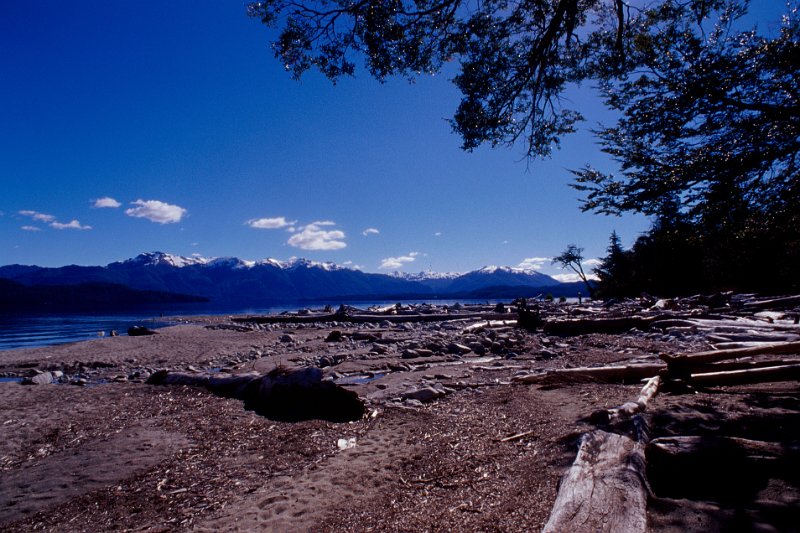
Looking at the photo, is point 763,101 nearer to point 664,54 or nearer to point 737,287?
point 664,54

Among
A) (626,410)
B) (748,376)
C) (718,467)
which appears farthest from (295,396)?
(748,376)

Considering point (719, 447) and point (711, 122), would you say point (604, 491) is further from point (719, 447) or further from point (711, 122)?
point (711, 122)

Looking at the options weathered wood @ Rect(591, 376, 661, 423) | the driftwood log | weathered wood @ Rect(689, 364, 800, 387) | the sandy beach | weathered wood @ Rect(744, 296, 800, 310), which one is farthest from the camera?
weathered wood @ Rect(744, 296, 800, 310)

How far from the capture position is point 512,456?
4422 millimetres

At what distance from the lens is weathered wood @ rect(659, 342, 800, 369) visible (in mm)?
6410

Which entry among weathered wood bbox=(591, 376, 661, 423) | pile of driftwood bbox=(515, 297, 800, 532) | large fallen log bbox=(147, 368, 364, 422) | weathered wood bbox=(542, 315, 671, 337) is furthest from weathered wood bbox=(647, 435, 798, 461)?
weathered wood bbox=(542, 315, 671, 337)

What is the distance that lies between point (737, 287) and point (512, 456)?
45.9 meters

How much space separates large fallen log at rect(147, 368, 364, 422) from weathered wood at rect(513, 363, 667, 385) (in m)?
4.05

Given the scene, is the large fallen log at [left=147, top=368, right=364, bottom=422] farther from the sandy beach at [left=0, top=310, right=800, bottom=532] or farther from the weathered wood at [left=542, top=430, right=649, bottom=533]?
the weathered wood at [left=542, top=430, right=649, bottom=533]

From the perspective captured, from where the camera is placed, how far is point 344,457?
4.85m

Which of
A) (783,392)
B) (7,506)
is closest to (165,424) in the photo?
(7,506)

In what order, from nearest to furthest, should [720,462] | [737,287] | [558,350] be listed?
[720,462] < [558,350] < [737,287]

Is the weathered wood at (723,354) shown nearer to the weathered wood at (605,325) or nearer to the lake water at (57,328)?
the weathered wood at (605,325)

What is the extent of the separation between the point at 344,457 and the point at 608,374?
550 centimetres
